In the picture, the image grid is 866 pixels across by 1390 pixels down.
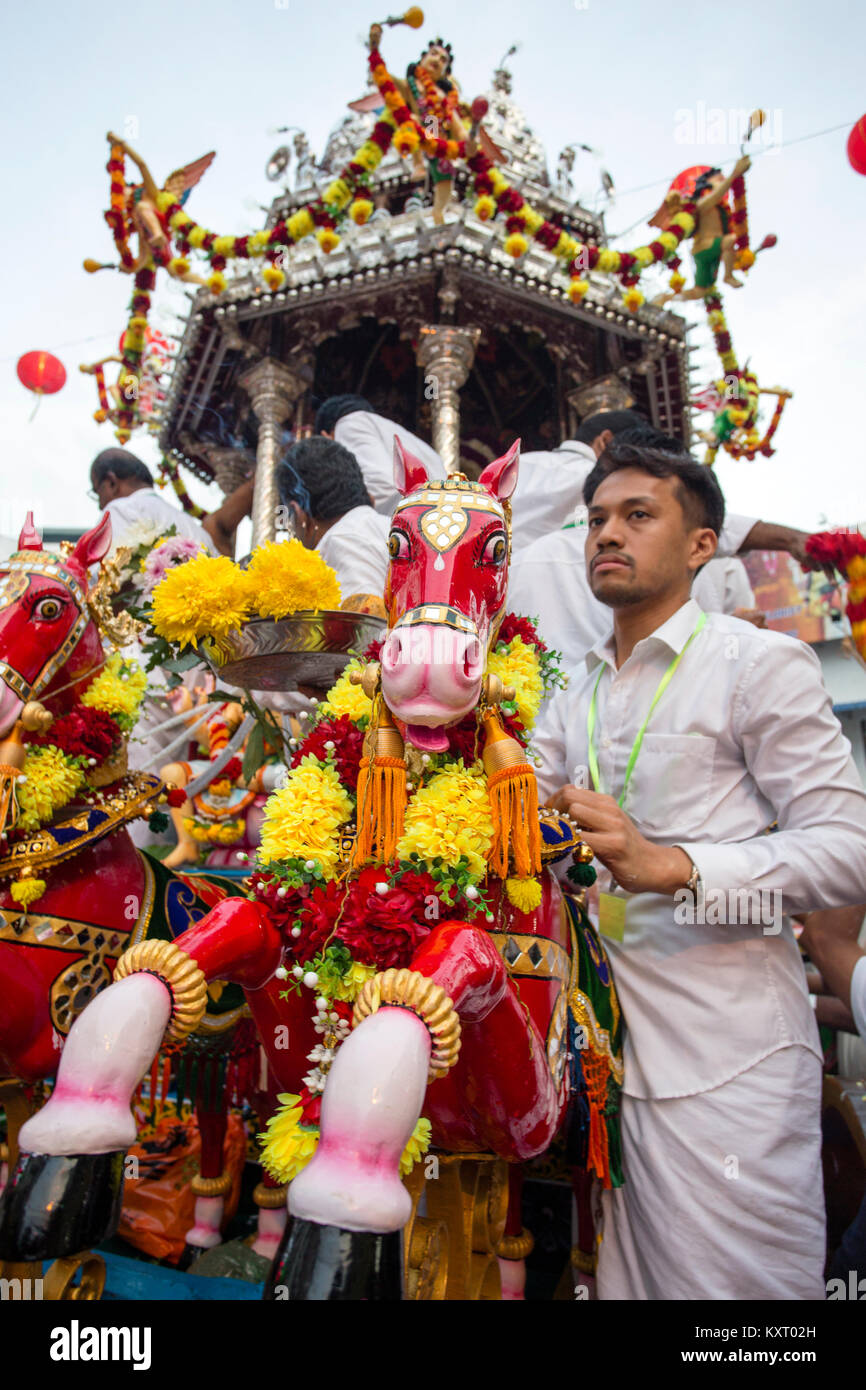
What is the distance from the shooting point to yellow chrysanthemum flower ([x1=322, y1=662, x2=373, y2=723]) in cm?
170

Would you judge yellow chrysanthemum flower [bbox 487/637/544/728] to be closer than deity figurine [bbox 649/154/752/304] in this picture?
Yes

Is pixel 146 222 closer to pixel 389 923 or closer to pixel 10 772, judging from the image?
pixel 10 772

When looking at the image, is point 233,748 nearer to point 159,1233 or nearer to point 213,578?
point 213,578

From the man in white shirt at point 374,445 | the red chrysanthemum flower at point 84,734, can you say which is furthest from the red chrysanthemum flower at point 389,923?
the man in white shirt at point 374,445

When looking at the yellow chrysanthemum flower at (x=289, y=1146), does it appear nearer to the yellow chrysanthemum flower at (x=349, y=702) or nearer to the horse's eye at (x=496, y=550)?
the yellow chrysanthemum flower at (x=349, y=702)

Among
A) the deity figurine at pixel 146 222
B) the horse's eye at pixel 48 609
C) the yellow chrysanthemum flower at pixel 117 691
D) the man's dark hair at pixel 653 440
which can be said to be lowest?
the yellow chrysanthemum flower at pixel 117 691

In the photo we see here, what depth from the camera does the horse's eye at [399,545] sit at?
63.3 inches

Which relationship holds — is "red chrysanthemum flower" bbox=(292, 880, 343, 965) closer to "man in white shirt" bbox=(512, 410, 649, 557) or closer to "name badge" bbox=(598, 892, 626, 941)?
"name badge" bbox=(598, 892, 626, 941)

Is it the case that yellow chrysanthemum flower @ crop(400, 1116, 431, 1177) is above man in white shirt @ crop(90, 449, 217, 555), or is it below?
below

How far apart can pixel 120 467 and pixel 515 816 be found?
162 inches

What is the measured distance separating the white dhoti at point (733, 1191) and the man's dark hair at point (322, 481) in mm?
2363

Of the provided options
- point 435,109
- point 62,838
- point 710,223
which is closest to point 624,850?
point 62,838

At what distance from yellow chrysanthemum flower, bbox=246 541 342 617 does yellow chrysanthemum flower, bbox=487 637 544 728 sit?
2.15 feet

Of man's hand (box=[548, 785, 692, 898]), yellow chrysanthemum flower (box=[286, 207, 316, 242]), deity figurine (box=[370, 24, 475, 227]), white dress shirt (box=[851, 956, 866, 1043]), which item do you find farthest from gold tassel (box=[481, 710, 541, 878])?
deity figurine (box=[370, 24, 475, 227])
